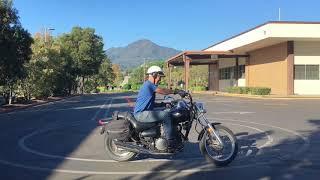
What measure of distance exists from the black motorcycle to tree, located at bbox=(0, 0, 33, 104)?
855 inches

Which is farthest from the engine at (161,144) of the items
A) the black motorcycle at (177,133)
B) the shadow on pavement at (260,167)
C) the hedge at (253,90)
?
the hedge at (253,90)

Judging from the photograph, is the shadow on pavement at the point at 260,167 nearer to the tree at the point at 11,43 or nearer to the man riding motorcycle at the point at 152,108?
the man riding motorcycle at the point at 152,108

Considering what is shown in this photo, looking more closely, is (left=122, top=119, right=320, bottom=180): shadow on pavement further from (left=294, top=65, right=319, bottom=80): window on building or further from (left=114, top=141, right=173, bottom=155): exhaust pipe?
(left=294, top=65, right=319, bottom=80): window on building

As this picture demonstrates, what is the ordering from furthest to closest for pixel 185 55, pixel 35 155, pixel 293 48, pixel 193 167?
pixel 185 55 < pixel 293 48 < pixel 35 155 < pixel 193 167

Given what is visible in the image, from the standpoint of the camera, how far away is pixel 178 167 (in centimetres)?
900

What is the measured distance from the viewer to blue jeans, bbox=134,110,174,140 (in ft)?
30.5

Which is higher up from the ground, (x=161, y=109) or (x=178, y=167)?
(x=161, y=109)

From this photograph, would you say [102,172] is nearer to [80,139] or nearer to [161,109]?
[161,109]

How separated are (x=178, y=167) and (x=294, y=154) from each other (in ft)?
8.58

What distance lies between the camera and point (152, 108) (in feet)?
31.7

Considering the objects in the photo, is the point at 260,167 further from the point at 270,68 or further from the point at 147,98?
the point at 270,68

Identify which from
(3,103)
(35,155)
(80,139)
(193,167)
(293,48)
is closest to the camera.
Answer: (193,167)

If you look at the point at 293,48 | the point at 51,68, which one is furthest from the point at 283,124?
the point at 51,68

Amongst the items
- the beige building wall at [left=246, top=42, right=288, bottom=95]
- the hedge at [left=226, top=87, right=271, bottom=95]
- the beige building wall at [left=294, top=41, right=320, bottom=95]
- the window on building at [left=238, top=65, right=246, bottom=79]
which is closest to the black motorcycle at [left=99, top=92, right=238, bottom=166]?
the hedge at [left=226, top=87, right=271, bottom=95]
